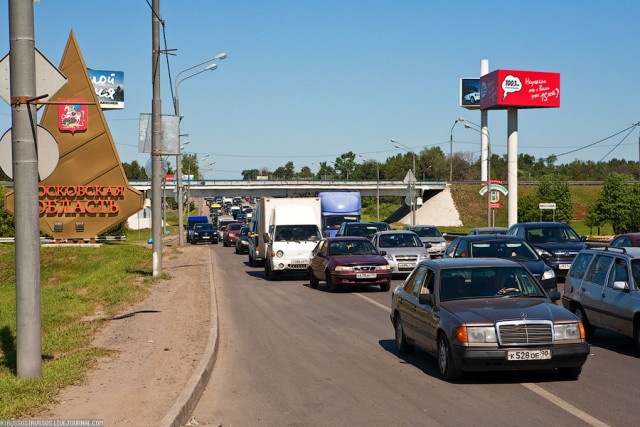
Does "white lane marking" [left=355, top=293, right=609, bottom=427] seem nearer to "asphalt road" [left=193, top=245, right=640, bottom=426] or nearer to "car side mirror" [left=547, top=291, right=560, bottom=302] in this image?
"asphalt road" [left=193, top=245, right=640, bottom=426]

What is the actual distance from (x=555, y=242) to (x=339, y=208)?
20.5 m

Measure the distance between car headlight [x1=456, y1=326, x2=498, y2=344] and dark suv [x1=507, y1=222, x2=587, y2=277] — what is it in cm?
1475

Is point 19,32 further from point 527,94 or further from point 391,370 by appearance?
point 527,94

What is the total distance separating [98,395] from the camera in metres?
8.97

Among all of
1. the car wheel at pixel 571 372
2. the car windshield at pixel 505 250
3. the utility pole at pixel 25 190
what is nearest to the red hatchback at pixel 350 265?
the car windshield at pixel 505 250

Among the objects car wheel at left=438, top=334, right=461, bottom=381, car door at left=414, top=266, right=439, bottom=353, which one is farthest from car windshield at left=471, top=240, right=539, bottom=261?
car wheel at left=438, top=334, right=461, bottom=381

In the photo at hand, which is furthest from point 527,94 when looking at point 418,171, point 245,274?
point 418,171

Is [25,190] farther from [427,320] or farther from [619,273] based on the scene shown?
[619,273]

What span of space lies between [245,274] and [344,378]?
72.1 ft

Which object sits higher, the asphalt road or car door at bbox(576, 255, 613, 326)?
car door at bbox(576, 255, 613, 326)

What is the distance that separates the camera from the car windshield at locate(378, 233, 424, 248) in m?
29.1

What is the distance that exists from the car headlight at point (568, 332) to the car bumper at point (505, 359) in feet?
0.32

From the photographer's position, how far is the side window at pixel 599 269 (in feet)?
44.5

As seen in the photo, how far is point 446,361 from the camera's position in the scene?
10.3 m
